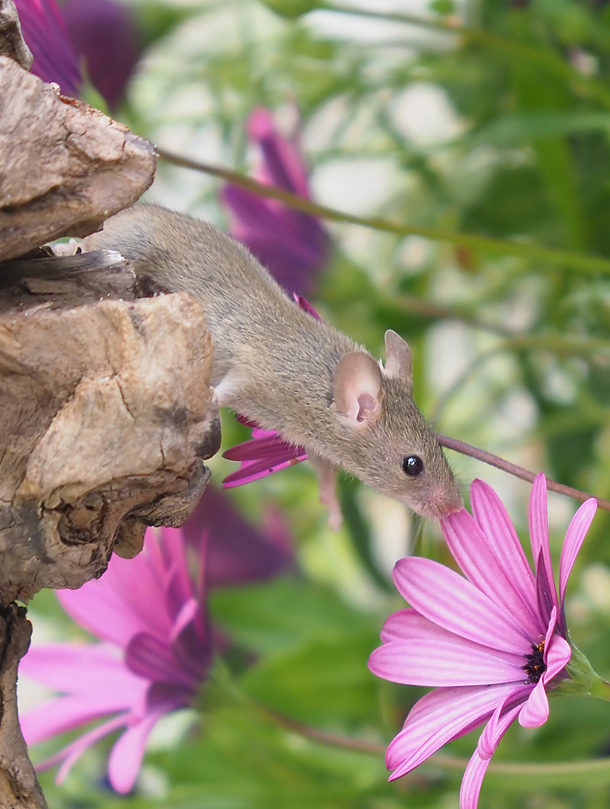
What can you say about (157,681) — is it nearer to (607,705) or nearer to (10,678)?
(10,678)

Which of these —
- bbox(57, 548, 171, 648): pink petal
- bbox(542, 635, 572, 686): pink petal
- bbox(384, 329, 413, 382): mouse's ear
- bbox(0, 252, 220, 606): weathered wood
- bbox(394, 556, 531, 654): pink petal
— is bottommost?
bbox(57, 548, 171, 648): pink petal

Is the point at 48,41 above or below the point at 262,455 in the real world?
above

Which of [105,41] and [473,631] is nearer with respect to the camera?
[473,631]

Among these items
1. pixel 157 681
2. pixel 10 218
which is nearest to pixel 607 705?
pixel 157 681

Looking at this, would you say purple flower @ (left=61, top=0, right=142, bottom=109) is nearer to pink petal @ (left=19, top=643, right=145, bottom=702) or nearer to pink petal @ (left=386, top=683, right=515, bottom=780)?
pink petal @ (left=19, top=643, right=145, bottom=702)

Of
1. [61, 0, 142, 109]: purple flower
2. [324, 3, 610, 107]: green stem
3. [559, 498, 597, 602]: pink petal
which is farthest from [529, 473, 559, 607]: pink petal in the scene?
[61, 0, 142, 109]: purple flower

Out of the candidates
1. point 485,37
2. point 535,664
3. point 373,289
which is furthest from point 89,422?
point 373,289

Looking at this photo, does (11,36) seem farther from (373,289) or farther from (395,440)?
(373,289)
